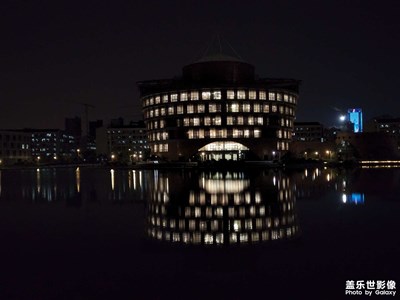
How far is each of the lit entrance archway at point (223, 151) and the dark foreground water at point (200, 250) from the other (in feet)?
294

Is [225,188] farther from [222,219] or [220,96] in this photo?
[220,96]

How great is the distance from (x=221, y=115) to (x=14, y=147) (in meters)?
108

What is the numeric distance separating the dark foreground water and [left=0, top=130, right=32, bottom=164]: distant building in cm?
16164

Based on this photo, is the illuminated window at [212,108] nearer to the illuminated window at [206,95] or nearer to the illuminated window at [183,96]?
the illuminated window at [206,95]

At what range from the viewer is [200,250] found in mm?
13242

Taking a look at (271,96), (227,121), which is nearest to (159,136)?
(227,121)

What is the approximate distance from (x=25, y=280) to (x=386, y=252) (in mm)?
10513

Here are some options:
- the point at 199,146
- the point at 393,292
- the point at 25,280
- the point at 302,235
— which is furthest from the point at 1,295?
the point at 199,146

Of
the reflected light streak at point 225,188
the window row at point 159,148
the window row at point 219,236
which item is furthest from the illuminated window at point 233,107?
the window row at point 219,236

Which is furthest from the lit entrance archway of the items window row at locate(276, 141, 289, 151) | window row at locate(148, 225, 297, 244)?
window row at locate(148, 225, 297, 244)

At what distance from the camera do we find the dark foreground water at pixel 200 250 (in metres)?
9.84

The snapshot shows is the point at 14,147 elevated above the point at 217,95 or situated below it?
below

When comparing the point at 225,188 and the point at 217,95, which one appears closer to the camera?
the point at 225,188

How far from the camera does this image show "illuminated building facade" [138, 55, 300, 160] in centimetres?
11244
